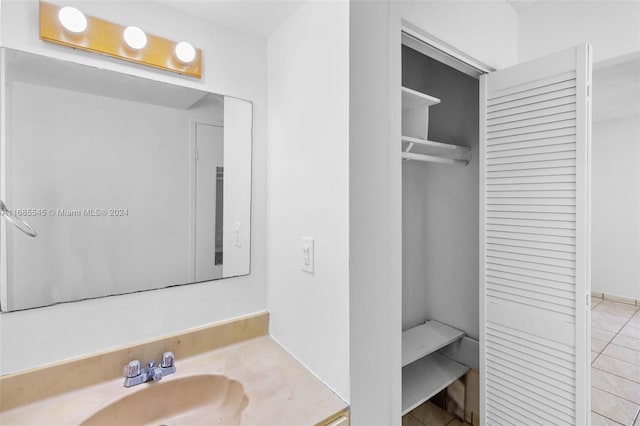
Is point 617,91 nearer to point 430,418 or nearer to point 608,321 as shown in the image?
point 608,321

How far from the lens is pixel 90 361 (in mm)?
987

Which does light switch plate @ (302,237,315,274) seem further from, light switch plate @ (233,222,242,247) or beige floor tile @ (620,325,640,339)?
beige floor tile @ (620,325,640,339)

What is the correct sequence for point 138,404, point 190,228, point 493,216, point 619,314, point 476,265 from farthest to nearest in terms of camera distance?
point 619,314
point 476,265
point 493,216
point 190,228
point 138,404

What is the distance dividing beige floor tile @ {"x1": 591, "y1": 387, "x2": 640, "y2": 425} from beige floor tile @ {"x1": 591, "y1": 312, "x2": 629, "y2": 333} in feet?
4.79

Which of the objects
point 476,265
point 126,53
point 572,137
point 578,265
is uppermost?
point 126,53

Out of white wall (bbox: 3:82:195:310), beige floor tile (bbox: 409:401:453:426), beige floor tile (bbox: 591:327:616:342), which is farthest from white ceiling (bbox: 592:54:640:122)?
beige floor tile (bbox: 591:327:616:342)

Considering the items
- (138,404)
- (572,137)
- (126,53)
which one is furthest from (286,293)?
(572,137)

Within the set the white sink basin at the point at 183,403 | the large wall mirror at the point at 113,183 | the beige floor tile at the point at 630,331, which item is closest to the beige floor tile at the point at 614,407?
the beige floor tile at the point at 630,331

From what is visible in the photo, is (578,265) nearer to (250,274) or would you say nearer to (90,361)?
(250,274)

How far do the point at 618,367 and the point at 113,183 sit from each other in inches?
148

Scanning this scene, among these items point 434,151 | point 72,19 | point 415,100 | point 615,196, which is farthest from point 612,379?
point 72,19

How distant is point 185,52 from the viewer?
113 centimetres

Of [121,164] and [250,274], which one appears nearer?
[121,164]

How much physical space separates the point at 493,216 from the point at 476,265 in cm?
47
